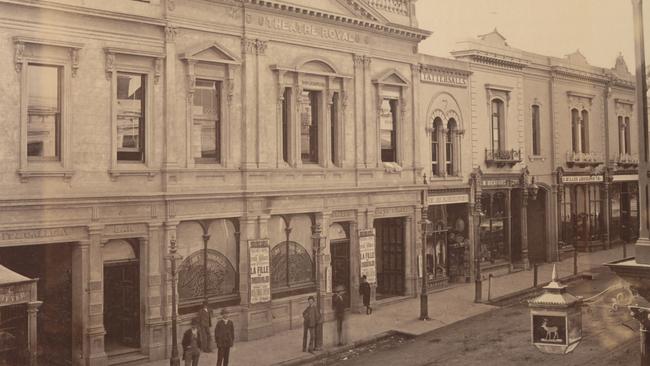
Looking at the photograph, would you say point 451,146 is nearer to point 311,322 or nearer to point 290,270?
point 290,270

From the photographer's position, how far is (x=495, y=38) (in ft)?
117

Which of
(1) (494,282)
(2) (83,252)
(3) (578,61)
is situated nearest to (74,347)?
(2) (83,252)

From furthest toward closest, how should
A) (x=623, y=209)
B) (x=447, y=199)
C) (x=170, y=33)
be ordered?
(x=623, y=209), (x=447, y=199), (x=170, y=33)

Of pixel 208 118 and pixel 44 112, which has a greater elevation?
pixel 208 118

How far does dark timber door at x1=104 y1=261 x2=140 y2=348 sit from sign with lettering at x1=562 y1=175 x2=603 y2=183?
2730 centimetres

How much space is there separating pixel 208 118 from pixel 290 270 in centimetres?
616

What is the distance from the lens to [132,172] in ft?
65.7

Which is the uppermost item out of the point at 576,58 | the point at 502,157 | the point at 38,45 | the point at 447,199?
the point at 576,58

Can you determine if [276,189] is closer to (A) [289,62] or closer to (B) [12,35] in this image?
(A) [289,62]

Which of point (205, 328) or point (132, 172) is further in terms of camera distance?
point (205, 328)

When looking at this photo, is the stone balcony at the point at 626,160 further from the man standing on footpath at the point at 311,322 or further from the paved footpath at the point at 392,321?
the man standing on footpath at the point at 311,322

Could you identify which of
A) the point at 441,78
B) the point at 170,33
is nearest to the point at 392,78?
the point at 441,78

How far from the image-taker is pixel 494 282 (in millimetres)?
32406

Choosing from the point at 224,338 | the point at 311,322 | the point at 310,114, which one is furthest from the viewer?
the point at 310,114
